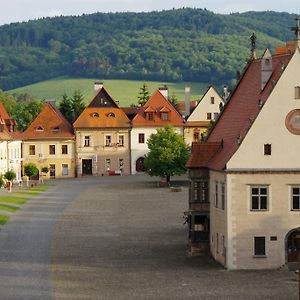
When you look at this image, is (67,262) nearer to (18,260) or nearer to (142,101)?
(18,260)

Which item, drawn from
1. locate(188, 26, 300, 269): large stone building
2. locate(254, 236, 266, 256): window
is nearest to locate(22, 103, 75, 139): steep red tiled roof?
locate(188, 26, 300, 269): large stone building

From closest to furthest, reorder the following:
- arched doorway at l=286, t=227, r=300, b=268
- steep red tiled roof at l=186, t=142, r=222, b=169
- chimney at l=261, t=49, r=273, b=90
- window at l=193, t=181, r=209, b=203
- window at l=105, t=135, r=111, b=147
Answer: arched doorway at l=286, t=227, r=300, b=268 → chimney at l=261, t=49, r=273, b=90 → steep red tiled roof at l=186, t=142, r=222, b=169 → window at l=193, t=181, r=209, b=203 → window at l=105, t=135, r=111, b=147

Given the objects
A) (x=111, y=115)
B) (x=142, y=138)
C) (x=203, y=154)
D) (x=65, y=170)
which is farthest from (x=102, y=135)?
(x=203, y=154)

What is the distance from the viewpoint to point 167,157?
96.8 meters

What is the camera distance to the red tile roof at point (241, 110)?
4734 cm

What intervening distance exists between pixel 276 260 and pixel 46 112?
76.3 metres

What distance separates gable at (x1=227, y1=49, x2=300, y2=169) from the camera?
152 ft

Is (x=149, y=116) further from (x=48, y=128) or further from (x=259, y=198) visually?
(x=259, y=198)

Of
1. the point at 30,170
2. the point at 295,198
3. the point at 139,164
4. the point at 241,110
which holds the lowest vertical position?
the point at 30,170

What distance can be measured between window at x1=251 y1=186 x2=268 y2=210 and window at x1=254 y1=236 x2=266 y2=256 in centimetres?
144

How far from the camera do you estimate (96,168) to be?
120 metres

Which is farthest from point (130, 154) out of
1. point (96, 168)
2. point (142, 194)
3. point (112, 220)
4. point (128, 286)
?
point (128, 286)

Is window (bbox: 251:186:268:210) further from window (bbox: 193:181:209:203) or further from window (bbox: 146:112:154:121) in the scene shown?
window (bbox: 146:112:154:121)

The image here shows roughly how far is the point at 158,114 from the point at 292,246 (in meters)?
74.5
